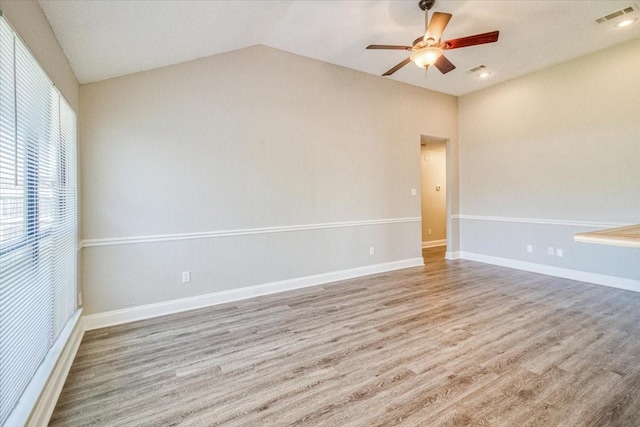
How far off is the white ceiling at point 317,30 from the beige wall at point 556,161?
416 mm

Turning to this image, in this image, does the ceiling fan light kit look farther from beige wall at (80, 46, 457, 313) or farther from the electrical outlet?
the electrical outlet

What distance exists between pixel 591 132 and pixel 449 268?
2796mm

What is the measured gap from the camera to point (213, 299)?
3605 mm

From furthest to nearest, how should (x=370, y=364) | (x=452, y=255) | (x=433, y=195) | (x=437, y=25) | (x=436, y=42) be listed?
(x=433, y=195) < (x=452, y=255) < (x=436, y=42) < (x=437, y=25) < (x=370, y=364)

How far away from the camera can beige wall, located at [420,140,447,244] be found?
23.9 feet

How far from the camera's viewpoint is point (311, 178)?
4.29 metres

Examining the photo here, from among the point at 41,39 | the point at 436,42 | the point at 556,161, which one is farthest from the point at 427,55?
the point at 556,161

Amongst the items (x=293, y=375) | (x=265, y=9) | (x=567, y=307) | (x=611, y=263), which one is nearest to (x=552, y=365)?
(x=567, y=307)

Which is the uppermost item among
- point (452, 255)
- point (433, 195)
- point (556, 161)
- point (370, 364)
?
point (556, 161)

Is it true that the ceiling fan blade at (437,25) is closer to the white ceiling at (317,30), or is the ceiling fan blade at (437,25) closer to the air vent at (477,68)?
the white ceiling at (317,30)

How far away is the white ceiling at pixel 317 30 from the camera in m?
2.31

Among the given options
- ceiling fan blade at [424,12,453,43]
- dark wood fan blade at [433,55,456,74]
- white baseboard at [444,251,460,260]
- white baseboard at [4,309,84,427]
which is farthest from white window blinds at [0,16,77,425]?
white baseboard at [444,251,460,260]

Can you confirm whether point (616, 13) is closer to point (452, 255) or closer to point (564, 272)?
point (564, 272)

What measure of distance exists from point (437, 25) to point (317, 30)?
1.48 m
